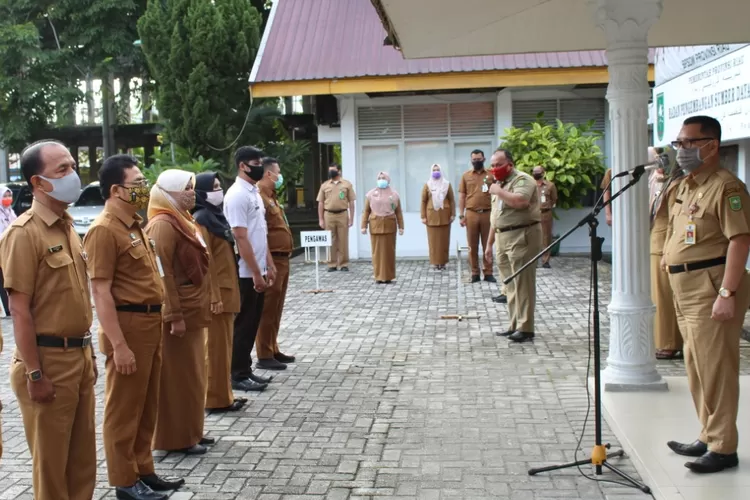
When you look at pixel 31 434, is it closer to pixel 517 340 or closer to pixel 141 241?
pixel 141 241

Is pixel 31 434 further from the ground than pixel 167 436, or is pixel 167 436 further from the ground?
pixel 31 434

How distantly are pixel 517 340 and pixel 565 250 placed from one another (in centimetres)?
944

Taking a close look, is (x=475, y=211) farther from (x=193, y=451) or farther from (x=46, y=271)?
(x=46, y=271)

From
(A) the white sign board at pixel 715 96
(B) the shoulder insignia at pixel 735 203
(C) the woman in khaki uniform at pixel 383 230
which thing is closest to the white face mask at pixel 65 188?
(B) the shoulder insignia at pixel 735 203

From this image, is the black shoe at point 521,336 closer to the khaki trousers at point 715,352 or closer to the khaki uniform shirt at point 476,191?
the khaki trousers at point 715,352

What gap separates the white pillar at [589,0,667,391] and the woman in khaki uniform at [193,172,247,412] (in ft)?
9.64

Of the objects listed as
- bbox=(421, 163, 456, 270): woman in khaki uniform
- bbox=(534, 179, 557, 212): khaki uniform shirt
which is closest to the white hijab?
bbox=(421, 163, 456, 270): woman in khaki uniform

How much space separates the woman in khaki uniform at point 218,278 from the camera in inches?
240

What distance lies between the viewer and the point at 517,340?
8812 millimetres

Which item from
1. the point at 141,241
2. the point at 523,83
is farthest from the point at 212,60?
the point at 141,241

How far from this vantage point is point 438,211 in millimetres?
14836

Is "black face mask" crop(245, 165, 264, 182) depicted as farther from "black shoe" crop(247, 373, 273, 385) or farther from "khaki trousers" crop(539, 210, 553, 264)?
"khaki trousers" crop(539, 210, 553, 264)

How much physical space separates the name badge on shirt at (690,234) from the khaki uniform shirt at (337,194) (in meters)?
11.2

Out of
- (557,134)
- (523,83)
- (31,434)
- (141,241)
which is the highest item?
(523,83)
